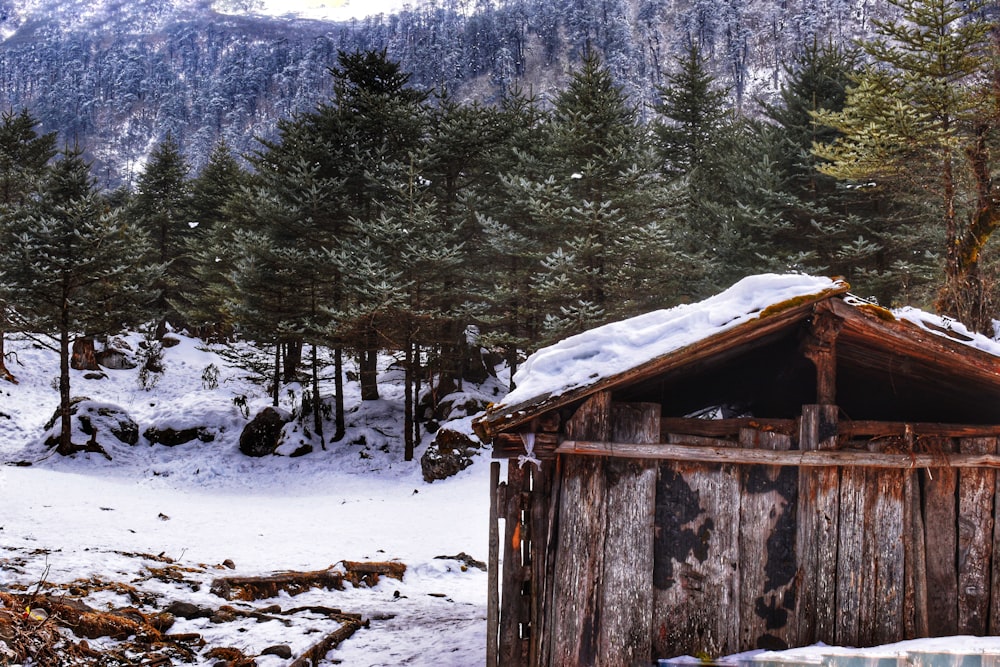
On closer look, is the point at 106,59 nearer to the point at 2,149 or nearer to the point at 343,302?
the point at 2,149

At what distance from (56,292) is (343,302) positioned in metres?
8.15

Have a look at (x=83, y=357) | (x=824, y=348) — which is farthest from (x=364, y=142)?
(x=824, y=348)

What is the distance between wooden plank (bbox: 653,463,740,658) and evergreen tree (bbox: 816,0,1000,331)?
11699 millimetres

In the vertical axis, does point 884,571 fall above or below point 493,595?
above

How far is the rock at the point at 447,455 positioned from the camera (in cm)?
1700

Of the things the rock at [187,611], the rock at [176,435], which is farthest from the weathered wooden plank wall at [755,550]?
the rock at [176,435]

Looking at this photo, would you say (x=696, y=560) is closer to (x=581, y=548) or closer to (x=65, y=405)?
(x=581, y=548)

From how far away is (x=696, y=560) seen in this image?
484cm

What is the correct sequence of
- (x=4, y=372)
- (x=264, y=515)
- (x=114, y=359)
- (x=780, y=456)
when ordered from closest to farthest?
1. (x=780, y=456)
2. (x=264, y=515)
3. (x=4, y=372)
4. (x=114, y=359)

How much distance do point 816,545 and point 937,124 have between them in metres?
12.1

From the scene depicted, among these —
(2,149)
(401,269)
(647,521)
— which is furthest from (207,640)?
(2,149)

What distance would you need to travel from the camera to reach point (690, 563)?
4844mm

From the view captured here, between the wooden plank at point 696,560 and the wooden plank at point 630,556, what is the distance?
0.11 meters

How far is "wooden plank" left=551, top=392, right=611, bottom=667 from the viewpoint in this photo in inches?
187
